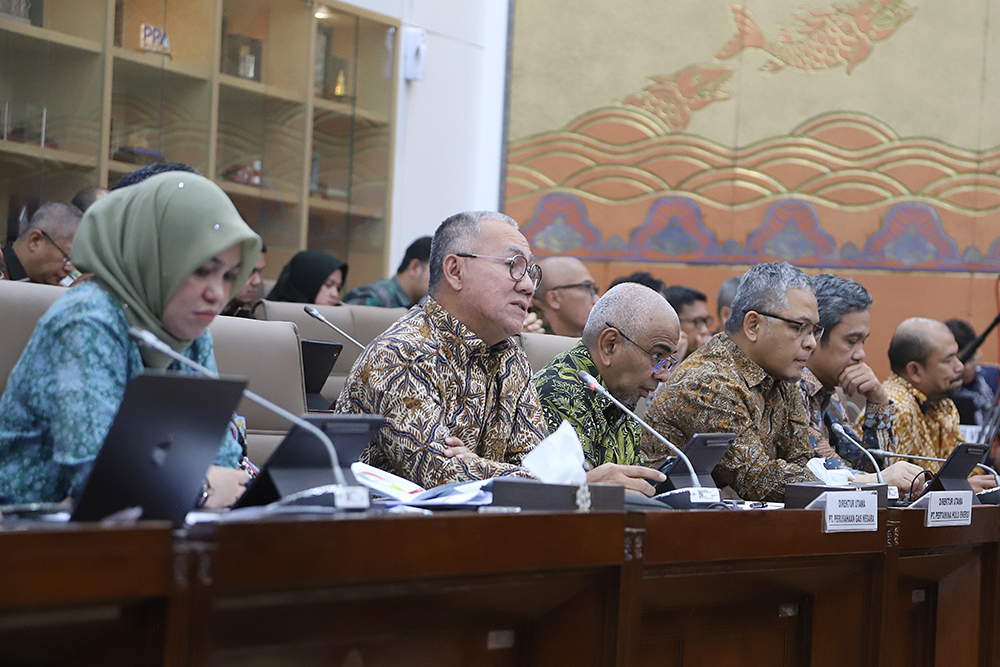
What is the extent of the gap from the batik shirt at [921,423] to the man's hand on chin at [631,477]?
5.90 ft

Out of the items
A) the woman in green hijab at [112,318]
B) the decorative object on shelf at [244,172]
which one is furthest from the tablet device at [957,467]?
the decorative object on shelf at [244,172]

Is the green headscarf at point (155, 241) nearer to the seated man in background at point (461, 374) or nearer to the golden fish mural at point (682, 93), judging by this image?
the seated man in background at point (461, 374)

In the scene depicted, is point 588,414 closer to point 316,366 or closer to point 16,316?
point 316,366

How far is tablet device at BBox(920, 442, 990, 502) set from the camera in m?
2.39

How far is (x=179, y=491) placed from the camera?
4.12 feet

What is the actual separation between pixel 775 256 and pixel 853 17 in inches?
57.8

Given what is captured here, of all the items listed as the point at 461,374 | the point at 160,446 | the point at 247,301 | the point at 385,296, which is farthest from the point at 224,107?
the point at 160,446

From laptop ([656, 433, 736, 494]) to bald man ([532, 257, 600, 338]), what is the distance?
1938mm

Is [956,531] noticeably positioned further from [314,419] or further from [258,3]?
[258,3]

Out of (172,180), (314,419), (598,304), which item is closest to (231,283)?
(172,180)

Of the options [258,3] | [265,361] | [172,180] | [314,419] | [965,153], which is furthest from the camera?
[965,153]

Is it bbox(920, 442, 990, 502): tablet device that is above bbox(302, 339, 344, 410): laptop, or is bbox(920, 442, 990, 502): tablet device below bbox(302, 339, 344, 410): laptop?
below

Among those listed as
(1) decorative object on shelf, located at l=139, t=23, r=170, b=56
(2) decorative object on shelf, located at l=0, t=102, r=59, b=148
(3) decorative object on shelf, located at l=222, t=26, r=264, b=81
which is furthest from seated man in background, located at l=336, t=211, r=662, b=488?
(3) decorative object on shelf, located at l=222, t=26, r=264, b=81

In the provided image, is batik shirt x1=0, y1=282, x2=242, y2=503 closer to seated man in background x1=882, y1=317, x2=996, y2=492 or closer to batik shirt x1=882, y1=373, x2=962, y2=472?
batik shirt x1=882, y1=373, x2=962, y2=472
